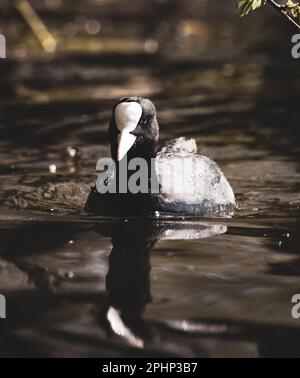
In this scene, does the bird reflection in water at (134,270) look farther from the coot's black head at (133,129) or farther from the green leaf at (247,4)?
the green leaf at (247,4)

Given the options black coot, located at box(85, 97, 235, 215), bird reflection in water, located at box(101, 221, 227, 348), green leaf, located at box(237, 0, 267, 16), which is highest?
green leaf, located at box(237, 0, 267, 16)

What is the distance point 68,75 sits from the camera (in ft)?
36.8

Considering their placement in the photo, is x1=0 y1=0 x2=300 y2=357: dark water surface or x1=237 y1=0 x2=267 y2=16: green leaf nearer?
x1=0 y1=0 x2=300 y2=357: dark water surface

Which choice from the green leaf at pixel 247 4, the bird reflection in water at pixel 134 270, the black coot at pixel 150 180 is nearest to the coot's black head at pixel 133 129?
the black coot at pixel 150 180

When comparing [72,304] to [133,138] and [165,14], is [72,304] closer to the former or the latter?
[133,138]

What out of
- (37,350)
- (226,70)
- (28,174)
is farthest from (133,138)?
(226,70)

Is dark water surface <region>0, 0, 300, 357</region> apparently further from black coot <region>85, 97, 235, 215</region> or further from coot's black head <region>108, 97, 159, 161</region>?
coot's black head <region>108, 97, 159, 161</region>

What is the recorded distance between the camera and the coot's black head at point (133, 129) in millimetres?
5766

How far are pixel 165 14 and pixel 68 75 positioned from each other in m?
5.00

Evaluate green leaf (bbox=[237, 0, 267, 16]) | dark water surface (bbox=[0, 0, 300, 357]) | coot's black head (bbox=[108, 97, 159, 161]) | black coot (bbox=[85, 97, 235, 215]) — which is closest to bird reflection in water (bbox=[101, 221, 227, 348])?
dark water surface (bbox=[0, 0, 300, 357])

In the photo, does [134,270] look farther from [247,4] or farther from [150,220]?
[247,4]

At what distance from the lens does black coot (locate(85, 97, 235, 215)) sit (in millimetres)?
5840

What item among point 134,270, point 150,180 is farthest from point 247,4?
point 150,180

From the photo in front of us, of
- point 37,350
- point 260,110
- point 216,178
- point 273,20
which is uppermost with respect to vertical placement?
point 273,20
